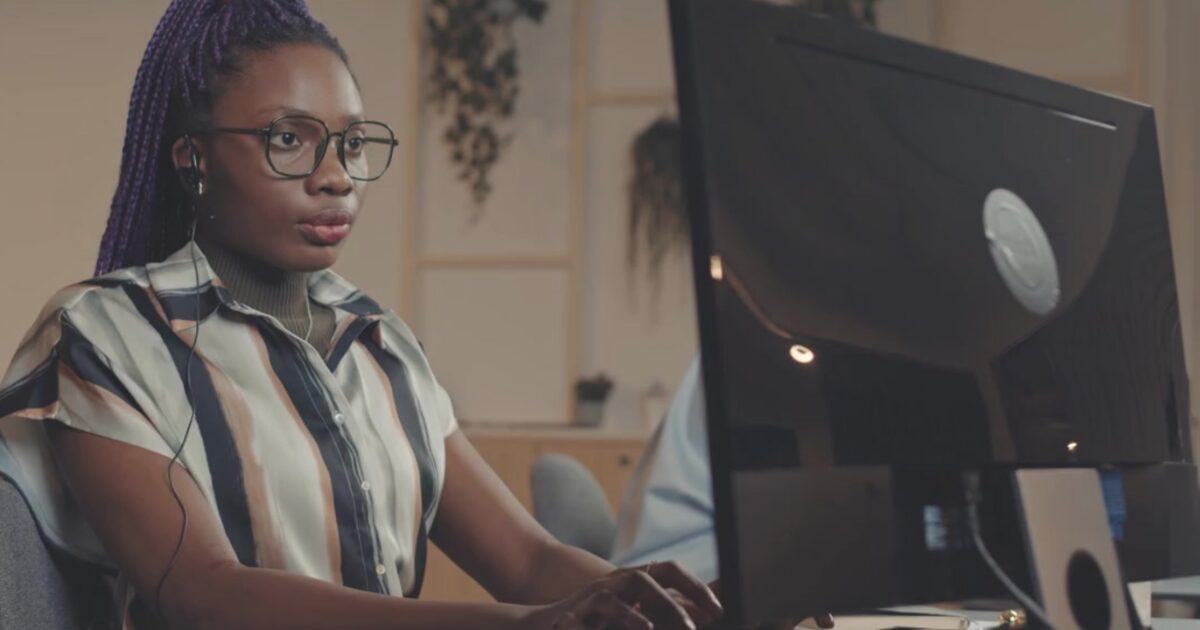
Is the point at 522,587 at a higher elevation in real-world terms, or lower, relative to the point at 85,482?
lower

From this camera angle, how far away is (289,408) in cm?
138

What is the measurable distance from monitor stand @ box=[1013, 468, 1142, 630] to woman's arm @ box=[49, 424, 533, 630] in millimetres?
484

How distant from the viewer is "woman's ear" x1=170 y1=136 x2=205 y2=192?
4.61ft

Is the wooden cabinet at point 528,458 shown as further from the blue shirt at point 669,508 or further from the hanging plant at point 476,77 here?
the blue shirt at point 669,508

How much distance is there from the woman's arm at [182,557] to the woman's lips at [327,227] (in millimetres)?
276

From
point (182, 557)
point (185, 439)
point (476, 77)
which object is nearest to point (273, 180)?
point (185, 439)

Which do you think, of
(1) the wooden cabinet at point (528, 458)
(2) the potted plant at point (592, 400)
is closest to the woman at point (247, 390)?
(1) the wooden cabinet at point (528, 458)

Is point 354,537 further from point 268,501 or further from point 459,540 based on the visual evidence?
point 459,540

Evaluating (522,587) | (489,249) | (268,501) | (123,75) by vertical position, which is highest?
(123,75)

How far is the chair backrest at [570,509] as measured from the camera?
8.38ft

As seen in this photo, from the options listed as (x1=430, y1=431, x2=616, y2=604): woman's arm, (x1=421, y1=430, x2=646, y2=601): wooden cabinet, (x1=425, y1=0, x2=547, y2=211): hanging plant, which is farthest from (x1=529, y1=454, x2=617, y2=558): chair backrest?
(x1=425, y1=0, x2=547, y2=211): hanging plant

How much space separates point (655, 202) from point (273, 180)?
3756 mm

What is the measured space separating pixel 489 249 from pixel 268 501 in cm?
396

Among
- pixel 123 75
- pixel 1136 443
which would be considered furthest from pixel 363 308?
pixel 123 75
